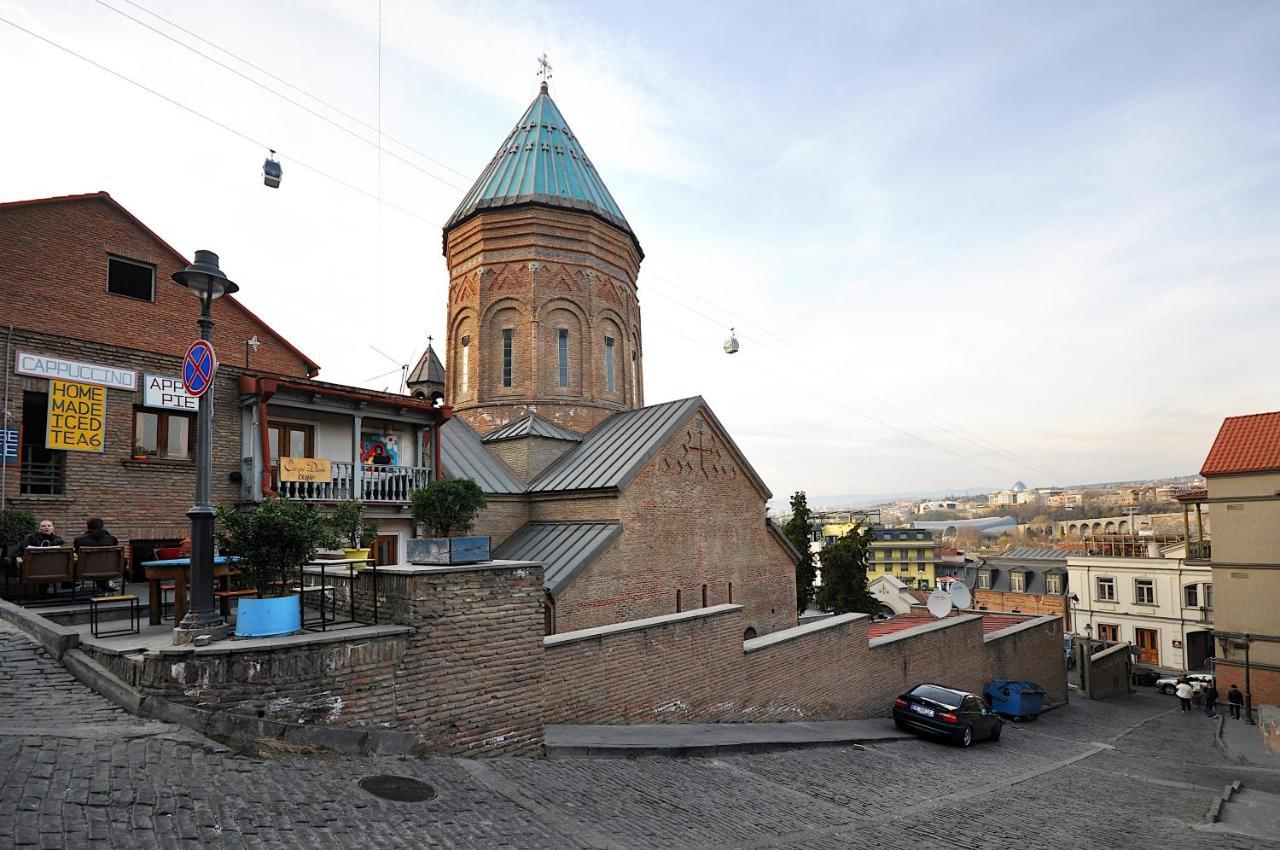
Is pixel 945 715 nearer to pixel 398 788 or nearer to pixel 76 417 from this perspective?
pixel 398 788

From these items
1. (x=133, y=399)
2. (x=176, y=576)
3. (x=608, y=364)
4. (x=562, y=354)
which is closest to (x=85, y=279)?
(x=133, y=399)

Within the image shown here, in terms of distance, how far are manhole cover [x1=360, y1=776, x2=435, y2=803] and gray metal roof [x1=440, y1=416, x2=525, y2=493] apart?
1163 cm

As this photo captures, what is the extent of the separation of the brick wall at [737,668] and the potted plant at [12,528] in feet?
27.0

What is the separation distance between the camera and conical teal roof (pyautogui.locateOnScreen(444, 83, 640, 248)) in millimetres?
23547

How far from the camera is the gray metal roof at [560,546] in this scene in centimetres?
1479

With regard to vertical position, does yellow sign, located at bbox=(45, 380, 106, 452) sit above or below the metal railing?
above

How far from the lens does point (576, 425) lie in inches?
876

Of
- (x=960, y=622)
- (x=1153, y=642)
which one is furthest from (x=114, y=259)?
(x=1153, y=642)

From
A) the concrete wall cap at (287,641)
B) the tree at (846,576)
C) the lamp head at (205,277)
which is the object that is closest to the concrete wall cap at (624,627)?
the concrete wall cap at (287,641)

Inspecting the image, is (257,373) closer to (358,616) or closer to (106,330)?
(106,330)

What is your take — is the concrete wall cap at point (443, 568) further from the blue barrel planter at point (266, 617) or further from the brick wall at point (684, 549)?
the brick wall at point (684, 549)

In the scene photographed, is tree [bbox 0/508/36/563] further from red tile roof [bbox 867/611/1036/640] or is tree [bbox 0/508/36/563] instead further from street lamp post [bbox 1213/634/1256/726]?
street lamp post [bbox 1213/634/1256/726]

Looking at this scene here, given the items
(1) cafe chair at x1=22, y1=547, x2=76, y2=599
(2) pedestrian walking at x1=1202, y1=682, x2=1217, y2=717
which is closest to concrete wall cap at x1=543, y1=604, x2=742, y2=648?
(1) cafe chair at x1=22, y1=547, x2=76, y2=599

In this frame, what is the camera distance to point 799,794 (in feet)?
29.0
